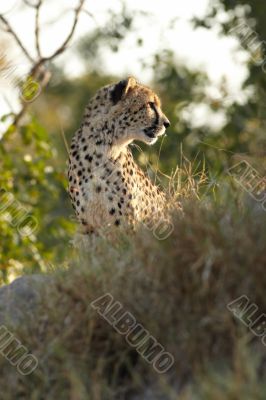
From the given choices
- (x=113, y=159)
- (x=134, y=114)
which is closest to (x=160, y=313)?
(x=113, y=159)

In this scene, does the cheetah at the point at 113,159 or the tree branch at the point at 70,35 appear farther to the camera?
the tree branch at the point at 70,35

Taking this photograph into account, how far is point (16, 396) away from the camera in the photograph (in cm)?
388

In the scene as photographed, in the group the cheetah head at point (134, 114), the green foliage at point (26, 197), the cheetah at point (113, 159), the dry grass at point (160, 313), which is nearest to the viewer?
the dry grass at point (160, 313)

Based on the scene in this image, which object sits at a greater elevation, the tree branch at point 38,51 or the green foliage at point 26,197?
the tree branch at point 38,51

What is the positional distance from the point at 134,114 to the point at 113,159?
43 centimetres

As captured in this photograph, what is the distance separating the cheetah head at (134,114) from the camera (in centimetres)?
614

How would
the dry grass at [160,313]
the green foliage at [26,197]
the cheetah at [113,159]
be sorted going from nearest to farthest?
1. the dry grass at [160,313]
2. the cheetah at [113,159]
3. the green foliage at [26,197]

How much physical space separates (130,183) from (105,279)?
184 centimetres

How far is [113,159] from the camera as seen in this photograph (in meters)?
5.95

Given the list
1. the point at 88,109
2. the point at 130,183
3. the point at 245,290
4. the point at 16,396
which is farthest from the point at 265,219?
the point at 88,109

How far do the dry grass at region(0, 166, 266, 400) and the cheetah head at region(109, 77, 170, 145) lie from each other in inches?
79.5

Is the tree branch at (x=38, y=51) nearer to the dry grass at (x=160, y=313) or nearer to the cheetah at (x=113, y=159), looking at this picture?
the cheetah at (x=113, y=159)

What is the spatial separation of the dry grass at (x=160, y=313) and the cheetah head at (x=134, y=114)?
202 centimetres

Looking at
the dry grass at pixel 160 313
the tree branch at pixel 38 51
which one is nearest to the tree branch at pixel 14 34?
the tree branch at pixel 38 51
